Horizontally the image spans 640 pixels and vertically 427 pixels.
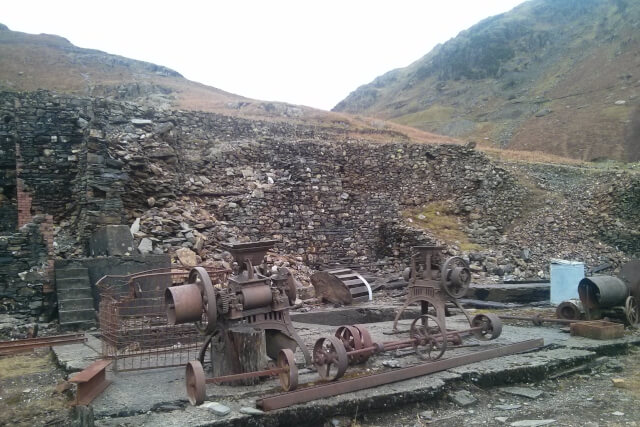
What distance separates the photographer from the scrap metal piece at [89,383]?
4.02 meters

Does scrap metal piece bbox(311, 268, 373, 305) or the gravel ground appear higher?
scrap metal piece bbox(311, 268, 373, 305)

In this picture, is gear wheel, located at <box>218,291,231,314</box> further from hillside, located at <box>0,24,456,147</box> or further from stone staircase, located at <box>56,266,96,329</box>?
hillside, located at <box>0,24,456,147</box>

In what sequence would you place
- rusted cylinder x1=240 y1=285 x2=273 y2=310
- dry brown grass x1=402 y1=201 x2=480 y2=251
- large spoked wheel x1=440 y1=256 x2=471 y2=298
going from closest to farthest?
rusted cylinder x1=240 y1=285 x2=273 y2=310
large spoked wheel x1=440 y1=256 x2=471 y2=298
dry brown grass x1=402 y1=201 x2=480 y2=251

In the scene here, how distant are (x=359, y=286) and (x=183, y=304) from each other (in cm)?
661

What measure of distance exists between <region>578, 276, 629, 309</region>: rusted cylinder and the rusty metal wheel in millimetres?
5258

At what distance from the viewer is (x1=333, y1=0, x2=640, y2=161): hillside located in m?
35.2

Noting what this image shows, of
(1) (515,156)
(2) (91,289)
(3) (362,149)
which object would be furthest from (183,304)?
(1) (515,156)

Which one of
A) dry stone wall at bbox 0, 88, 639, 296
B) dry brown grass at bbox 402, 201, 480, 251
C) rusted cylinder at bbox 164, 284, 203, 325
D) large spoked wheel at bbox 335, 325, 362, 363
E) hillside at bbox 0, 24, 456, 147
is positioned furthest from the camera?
hillside at bbox 0, 24, 456, 147

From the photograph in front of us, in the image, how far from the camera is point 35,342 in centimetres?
677

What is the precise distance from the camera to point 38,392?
488 cm

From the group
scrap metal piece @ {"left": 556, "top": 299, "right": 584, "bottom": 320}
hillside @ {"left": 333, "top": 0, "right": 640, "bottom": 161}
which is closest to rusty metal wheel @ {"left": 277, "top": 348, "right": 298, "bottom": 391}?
scrap metal piece @ {"left": 556, "top": 299, "right": 584, "bottom": 320}

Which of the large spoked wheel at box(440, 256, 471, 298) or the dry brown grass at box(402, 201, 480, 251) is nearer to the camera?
the large spoked wheel at box(440, 256, 471, 298)

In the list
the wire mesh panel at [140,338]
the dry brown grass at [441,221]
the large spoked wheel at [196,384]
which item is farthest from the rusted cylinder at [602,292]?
the dry brown grass at [441,221]

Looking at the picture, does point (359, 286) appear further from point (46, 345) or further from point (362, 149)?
point (362, 149)
